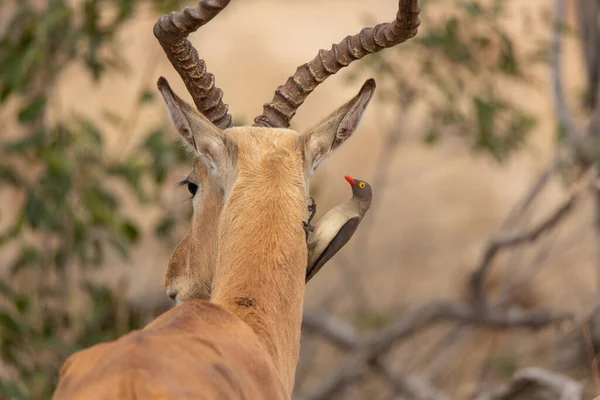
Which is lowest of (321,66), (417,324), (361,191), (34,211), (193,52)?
(417,324)

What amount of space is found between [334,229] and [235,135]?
0.58 metres

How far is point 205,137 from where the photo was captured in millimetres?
4277

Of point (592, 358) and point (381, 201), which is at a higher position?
point (381, 201)

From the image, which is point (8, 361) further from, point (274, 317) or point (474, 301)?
point (274, 317)

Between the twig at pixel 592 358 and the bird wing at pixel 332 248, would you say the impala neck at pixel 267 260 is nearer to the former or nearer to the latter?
the bird wing at pixel 332 248

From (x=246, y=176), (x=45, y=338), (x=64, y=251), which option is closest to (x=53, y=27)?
(x=64, y=251)

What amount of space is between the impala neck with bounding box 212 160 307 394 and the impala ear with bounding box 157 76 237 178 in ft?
0.45

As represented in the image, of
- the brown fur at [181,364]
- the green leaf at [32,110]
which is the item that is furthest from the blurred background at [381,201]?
the brown fur at [181,364]

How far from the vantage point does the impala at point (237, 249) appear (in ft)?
10.2

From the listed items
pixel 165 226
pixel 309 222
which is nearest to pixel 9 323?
pixel 165 226

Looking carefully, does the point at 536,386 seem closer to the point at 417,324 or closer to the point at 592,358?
the point at 592,358

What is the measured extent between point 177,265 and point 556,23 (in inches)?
218

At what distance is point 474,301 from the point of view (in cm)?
923

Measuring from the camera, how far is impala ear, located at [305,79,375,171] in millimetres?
4446
